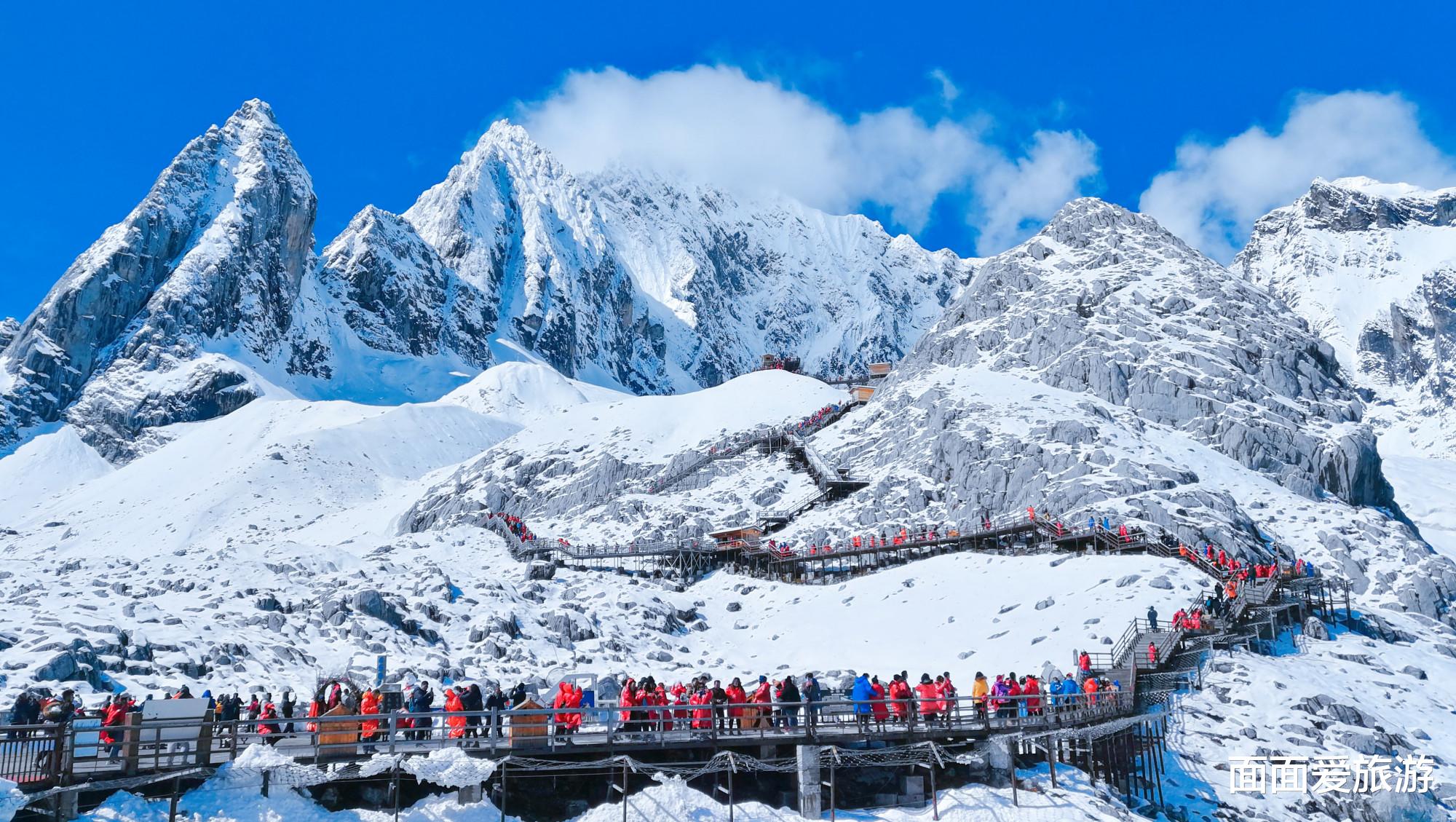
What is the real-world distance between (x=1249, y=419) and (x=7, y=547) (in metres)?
106

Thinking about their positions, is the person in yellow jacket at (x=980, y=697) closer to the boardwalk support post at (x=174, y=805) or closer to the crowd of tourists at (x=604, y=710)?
the crowd of tourists at (x=604, y=710)

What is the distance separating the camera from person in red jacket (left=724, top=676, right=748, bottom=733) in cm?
2853

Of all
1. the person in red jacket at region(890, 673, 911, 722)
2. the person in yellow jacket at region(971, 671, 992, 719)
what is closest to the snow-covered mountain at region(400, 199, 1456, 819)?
the person in yellow jacket at region(971, 671, 992, 719)

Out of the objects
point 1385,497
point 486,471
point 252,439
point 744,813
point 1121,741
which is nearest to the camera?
point 744,813

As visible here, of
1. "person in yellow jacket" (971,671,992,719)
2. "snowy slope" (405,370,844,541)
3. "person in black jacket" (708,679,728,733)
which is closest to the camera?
"person in black jacket" (708,679,728,733)

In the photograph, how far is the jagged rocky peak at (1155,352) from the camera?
80.7m

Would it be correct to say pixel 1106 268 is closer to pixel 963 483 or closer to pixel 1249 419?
pixel 1249 419

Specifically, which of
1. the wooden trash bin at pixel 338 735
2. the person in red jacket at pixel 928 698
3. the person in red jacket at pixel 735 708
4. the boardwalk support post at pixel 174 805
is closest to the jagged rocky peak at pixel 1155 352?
the person in red jacket at pixel 928 698

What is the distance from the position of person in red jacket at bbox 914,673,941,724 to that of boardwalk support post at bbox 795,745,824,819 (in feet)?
9.34

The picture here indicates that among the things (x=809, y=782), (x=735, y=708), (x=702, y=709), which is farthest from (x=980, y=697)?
(x=702, y=709)

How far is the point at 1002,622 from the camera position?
174 ft

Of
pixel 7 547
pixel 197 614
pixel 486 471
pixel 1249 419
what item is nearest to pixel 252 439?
Result: pixel 7 547

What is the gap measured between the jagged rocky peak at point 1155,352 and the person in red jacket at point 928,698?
40.4 metres

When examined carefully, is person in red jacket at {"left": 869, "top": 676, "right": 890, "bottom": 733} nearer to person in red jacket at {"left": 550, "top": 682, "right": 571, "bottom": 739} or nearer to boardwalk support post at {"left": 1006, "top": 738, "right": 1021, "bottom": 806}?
boardwalk support post at {"left": 1006, "top": 738, "right": 1021, "bottom": 806}
